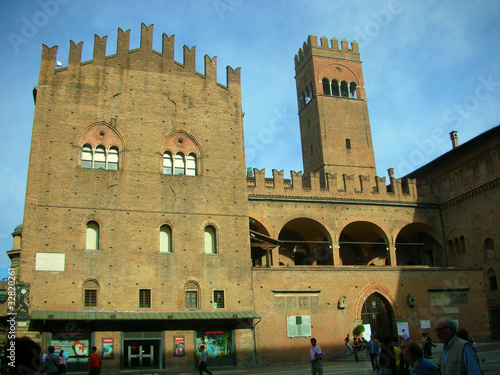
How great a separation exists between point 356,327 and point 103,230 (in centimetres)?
1305

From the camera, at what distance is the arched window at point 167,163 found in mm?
25797

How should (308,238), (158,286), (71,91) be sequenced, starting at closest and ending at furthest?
(158,286) → (71,91) → (308,238)

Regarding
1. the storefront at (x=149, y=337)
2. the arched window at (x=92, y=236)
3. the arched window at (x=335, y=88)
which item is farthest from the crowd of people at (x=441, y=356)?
the arched window at (x=335, y=88)

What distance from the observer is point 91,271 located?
75.1 ft

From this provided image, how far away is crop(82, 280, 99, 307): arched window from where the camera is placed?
22547 millimetres

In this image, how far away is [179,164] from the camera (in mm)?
26047

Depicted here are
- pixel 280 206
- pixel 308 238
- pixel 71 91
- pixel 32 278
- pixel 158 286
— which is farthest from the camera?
pixel 308 238

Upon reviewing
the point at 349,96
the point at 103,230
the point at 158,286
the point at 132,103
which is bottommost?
the point at 158,286

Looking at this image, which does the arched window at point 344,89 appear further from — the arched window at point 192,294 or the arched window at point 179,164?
the arched window at point 192,294

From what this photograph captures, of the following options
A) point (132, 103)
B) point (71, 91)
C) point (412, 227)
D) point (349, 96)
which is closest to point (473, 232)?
point (412, 227)

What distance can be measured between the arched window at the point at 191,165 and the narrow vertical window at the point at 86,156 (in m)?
4.52

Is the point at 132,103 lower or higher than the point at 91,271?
higher

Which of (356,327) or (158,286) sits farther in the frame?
(356,327)

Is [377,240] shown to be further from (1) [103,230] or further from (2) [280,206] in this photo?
(1) [103,230]
